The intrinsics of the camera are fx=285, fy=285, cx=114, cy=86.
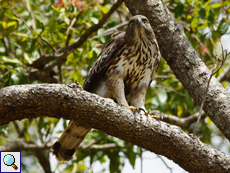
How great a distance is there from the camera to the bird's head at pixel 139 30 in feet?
11.7

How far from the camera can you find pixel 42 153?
547 cm

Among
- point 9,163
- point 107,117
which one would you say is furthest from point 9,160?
point 107,117

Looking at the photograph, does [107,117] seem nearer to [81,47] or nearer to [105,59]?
[105,59]

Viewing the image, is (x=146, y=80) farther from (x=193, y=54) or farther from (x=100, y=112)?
(x=100, y=112)

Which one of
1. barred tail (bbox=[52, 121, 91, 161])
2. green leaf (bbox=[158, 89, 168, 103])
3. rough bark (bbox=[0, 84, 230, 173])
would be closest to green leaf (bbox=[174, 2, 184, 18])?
green leaf (bbox=[158, 89, 168, 103])

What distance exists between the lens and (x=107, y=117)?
2684mm

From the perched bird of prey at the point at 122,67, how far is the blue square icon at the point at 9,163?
939 mm

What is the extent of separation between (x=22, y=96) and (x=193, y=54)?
221 cm

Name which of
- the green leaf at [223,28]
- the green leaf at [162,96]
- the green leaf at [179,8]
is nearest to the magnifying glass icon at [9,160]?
the green leaf at [162,96]

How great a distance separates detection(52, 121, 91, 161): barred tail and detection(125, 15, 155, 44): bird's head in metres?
1.33

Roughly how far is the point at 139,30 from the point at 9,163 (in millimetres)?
2680

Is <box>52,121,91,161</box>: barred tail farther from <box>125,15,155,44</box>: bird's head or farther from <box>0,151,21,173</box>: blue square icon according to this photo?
<box>125,15,155,44</box>: bird's head

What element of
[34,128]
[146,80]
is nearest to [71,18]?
[146,80]

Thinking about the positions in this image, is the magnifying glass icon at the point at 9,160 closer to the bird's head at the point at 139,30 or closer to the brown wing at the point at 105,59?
the brown wing at the point at 105,59
